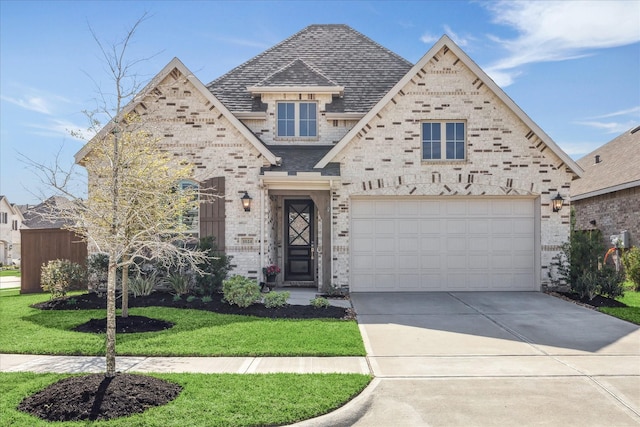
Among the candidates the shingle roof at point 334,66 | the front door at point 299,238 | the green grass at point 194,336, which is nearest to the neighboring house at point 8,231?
the shingle roof at point 334,66

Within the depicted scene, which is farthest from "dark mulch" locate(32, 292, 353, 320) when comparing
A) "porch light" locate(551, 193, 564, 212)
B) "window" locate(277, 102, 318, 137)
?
"porch light" locate(551, 193, 564, 212)

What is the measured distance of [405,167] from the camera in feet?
47.1

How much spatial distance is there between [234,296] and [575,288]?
8979 millimetres

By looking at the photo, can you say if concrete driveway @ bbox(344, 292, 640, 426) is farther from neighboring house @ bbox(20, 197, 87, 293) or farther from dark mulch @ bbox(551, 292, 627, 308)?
neighboring house @ bbox(20, 197, 87, 293)

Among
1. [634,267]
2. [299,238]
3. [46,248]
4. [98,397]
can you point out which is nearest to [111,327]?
[98,397]

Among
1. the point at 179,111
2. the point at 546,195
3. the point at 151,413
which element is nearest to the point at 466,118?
the point at 546,195

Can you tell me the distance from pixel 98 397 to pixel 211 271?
7.49 m

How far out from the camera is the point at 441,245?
14.5 meters

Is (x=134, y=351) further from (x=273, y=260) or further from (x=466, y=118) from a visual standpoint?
(x=466, y=118)

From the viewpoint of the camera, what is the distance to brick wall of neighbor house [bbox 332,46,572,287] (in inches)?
563

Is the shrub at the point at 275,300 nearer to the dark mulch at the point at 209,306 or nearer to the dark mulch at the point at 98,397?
the dark mulch at the point at 209,306

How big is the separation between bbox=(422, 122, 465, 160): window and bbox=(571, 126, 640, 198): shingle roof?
8.97 meters

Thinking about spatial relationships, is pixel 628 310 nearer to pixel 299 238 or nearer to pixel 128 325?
pixel 299 238

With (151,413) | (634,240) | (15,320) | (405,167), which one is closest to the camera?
(151,413)
